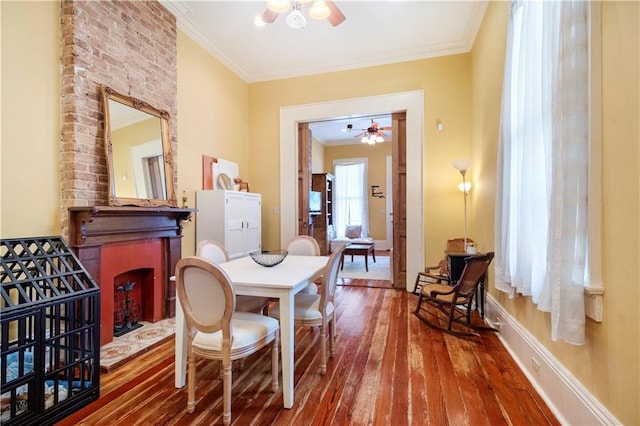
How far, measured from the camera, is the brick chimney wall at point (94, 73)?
2.61 metres

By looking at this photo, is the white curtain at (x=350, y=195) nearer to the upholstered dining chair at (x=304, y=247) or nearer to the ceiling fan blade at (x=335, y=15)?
the upholstered dining chair at (x=304, y=247)

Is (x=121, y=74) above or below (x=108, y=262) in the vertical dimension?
above

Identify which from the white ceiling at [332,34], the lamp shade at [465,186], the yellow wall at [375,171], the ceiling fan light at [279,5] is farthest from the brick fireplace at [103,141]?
the yellow wall at [375,171]

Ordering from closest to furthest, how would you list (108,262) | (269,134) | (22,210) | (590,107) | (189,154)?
(590,107), (22,210), (108,262), (189,154), (269,134)

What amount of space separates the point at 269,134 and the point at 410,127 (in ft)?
7.82

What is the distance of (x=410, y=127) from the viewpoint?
471 cm

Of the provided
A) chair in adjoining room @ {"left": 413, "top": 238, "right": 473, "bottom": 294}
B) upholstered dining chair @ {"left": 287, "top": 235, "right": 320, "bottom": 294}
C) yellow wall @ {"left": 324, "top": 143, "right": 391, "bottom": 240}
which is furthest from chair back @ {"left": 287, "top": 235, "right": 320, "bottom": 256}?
yellow wall @ {"left": 324, "top": 143, "right": 391, "bottom": 240}

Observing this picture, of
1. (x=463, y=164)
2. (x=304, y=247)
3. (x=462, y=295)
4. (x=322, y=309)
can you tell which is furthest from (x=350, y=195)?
(x=322, y=309)

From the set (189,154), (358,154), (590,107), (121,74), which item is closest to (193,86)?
(189,154)

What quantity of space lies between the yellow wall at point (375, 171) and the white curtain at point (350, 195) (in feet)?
0.55

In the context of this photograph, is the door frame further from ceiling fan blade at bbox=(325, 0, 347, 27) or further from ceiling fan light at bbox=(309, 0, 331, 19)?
ceiling fan light at bbox=(309, 0, 331, 19)

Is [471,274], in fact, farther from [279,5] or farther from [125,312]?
[125,312]

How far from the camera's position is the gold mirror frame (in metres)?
2.85

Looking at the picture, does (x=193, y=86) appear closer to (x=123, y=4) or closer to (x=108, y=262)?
(x=123, y=4)
